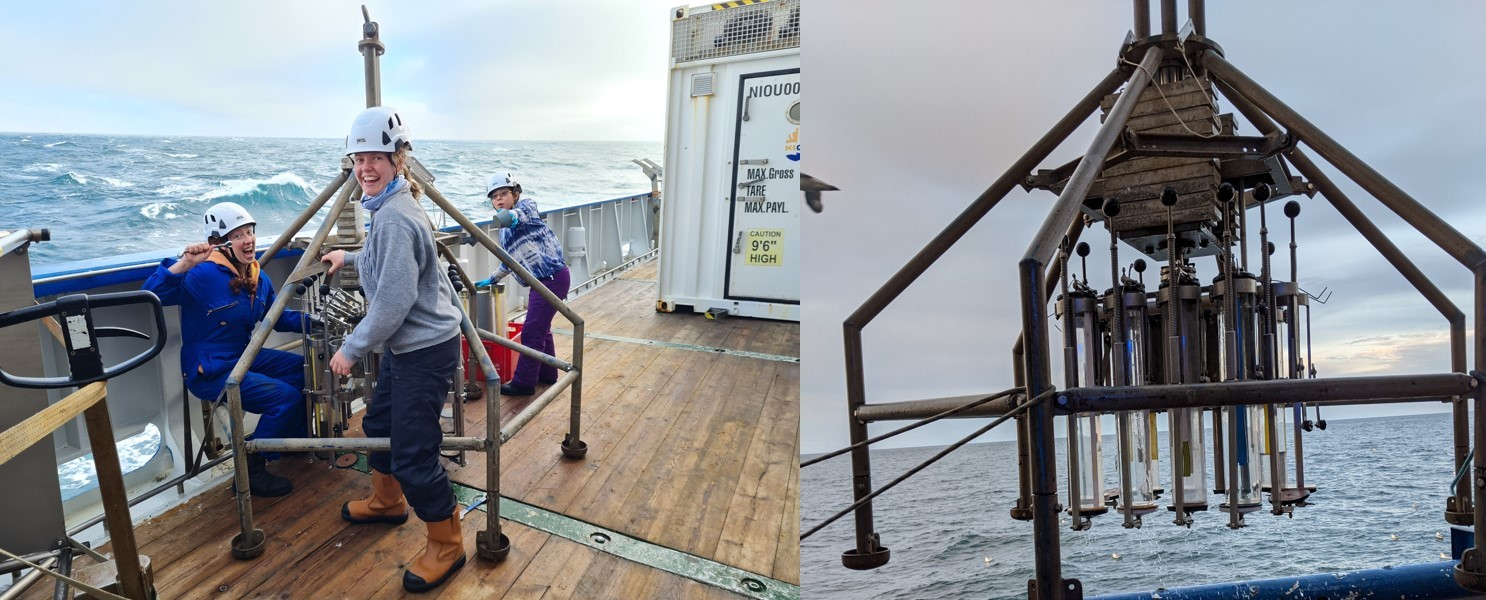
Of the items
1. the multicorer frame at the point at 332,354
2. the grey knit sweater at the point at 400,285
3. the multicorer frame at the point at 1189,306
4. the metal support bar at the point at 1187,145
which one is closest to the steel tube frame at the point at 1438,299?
the multicorer frame at the point at 1189,306

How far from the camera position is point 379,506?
10.7 feet

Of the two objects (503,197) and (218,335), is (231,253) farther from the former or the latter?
(503,197)

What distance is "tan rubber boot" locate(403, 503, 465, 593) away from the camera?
2736 millimetres

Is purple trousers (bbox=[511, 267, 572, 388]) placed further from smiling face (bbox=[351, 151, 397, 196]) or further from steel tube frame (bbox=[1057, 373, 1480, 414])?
steel tube frame (bbox=[1057, 373, 1480, 414])

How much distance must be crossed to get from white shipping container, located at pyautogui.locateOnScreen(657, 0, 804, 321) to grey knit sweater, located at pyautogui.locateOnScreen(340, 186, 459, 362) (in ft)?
17.4

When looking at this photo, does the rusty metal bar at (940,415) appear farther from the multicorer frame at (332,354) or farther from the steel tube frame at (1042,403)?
the multicorer frame at (332,354)

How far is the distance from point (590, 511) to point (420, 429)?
92 cm

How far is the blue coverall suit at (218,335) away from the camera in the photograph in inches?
133

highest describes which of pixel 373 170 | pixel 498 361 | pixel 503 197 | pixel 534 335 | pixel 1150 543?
pixel 503 197

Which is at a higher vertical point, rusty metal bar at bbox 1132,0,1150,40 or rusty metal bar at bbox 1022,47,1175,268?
rusty metal bar at bbox 1132,0,1150,40

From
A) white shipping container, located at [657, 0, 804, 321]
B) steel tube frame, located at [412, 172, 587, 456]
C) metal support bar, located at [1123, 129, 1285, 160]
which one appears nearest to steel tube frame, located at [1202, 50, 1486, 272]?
metal support bar, located at [1123, 129, 1285, 160]

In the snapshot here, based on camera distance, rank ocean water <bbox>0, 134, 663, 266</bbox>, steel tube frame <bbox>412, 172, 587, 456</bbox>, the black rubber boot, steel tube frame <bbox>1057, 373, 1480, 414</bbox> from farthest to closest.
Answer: ocean water <bbox>0, 134, 663, 266</bbox> → steel tube frame <bbox>412, 172, 587, 456</bbox> → the black rubber boot → steel tube frame <bbox>1057, 373, 1480, 414</bbox>

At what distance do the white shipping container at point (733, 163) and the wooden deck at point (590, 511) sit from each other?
2.60 meters

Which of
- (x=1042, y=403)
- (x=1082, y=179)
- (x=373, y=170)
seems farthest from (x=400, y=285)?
(x=1082, y=179)
